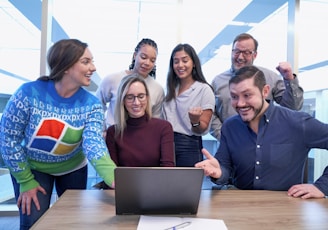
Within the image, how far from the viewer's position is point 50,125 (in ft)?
4.48

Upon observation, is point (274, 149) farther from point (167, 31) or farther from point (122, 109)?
point (167, 31)

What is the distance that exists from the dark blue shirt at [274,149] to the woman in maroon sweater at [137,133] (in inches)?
14.8

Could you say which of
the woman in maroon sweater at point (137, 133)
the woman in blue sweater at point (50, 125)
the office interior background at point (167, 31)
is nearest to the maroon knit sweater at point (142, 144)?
the woman in maroon sweater at point (137, 133)

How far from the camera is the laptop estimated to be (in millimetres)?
875

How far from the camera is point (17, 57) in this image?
2.99m

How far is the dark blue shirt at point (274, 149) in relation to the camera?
4.58 feet

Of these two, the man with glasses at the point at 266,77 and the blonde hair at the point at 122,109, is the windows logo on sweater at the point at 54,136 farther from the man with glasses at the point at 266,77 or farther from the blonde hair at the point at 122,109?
the man with glasses at the point at 266,77

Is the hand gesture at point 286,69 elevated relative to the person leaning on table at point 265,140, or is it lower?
elevated

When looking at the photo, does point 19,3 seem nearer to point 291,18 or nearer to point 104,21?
point 104,21

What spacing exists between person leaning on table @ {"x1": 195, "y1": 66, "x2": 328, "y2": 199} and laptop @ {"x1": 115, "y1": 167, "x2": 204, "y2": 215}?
18.1 inches

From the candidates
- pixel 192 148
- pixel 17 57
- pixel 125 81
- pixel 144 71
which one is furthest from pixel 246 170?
pixel 17 57

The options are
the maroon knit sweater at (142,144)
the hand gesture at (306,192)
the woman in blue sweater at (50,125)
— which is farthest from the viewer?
the maroon knit sweater at (142,144)

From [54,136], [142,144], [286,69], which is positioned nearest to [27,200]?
[54,136]

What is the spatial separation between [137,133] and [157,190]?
797 millimetres
